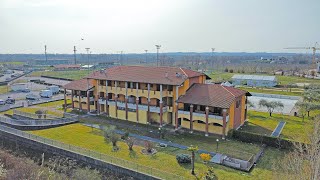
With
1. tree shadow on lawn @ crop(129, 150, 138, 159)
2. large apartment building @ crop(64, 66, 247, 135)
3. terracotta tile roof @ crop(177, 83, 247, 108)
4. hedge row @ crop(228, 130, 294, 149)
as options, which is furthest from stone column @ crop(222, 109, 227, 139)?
tree shadow on lawn @ crop(129, 150, 138, 159)

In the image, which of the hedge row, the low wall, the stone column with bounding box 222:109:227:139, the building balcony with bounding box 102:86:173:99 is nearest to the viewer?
the low wall

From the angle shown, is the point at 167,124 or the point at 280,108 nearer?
the point at 167,124

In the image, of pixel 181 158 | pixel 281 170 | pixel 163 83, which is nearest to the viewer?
pixel 281 170

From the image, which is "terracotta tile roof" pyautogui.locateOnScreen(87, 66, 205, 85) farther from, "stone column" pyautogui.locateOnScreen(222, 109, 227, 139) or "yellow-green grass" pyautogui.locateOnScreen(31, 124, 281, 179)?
"yellow-green grass" pyautogui.locateOnScreen(31, 124, 281, 179)

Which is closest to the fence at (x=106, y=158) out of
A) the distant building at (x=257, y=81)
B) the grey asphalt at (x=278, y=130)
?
the grey asphalt at (x=278, y=130)

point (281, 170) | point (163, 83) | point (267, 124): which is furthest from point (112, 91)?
point (281, 170)

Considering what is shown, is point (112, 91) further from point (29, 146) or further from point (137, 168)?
point (137, 168)

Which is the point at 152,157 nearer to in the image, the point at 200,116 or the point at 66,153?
the point at 200,116

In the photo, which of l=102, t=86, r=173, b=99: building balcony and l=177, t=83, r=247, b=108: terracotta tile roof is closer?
l=177, t=83, r=247, b=108: terracotta tile roof
